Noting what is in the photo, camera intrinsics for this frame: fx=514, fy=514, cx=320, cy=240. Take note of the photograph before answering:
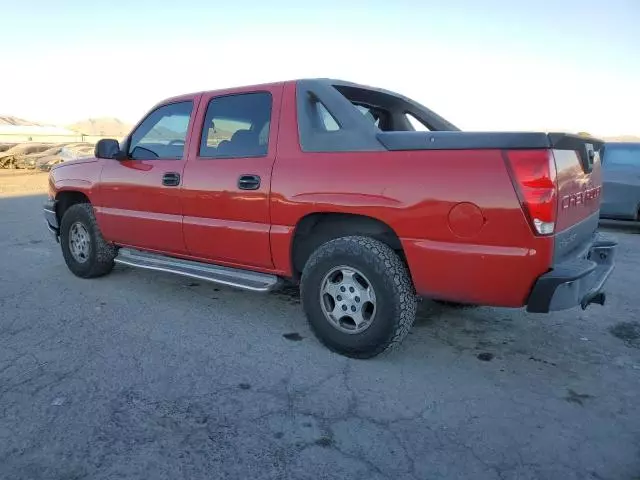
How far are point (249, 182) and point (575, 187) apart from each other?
217cm

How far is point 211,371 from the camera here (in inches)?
128

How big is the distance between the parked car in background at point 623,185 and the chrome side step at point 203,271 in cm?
762

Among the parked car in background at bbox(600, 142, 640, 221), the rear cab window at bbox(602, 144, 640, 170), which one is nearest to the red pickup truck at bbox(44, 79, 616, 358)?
the parked car in background at bbox(600, 142, 640, 221)

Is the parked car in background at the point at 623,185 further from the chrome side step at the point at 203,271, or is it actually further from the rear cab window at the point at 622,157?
the chrome side step at the point at 203,271

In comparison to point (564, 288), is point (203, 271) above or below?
below

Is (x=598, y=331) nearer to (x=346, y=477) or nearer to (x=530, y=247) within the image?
(x=530, y=247)

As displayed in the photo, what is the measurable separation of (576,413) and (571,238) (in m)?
1.01

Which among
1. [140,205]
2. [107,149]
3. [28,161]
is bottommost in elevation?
[28,161]

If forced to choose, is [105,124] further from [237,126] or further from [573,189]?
[573,189]

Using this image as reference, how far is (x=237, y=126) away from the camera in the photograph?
13.6 feet

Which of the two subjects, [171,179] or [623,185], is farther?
[623,185]

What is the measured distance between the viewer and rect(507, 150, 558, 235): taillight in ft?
8.79

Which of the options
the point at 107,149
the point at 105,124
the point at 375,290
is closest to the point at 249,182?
the point at 375,290

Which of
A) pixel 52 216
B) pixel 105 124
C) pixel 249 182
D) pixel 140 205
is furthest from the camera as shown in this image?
pixel 105 124
